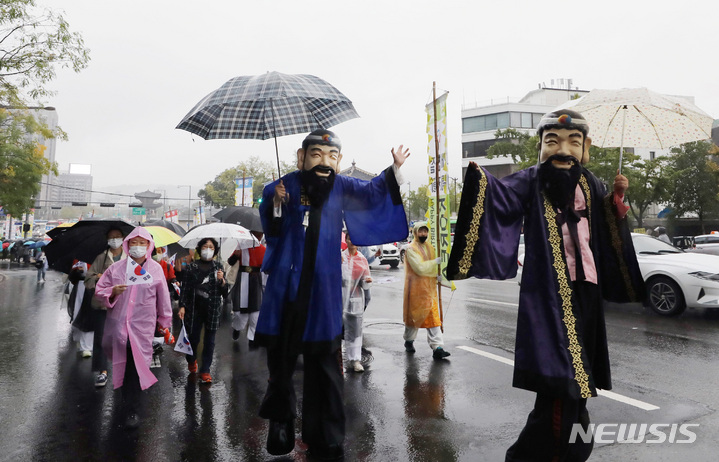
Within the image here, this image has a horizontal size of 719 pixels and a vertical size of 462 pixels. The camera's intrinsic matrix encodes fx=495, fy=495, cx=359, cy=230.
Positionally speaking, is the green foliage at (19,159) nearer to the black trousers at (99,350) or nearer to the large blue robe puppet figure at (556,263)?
the black trousers at (99,350)

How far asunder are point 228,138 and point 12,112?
25.8 m

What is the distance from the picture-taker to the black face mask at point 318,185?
10.7 feet

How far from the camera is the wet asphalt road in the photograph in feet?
11.3

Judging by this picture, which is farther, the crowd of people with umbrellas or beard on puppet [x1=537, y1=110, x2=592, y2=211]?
the crowd of people with umbrellas

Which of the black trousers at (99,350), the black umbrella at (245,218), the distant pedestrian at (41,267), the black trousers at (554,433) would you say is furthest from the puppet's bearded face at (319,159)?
the distant pedestrian at (41,267)

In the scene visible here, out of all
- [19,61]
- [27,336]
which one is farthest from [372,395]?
[19,61]

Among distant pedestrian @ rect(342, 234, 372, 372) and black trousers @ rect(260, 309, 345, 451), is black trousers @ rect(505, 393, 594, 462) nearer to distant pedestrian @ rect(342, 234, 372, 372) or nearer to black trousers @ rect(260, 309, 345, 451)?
black trousers @ rect(260, 309, 345, 451)

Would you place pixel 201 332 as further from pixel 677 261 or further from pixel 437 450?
pixel 677 261

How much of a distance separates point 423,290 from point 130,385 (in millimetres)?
3272

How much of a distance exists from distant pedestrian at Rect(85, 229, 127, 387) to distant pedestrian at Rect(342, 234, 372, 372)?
2.37m

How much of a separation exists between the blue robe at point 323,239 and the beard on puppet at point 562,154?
944 millimetres

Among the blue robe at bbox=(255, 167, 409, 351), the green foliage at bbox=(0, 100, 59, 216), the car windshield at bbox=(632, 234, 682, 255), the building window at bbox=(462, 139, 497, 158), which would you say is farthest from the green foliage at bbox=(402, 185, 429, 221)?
the blue robe at bbox=(255, 167, 409, 351)

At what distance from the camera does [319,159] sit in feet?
11.0

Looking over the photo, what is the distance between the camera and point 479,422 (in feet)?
12.6
